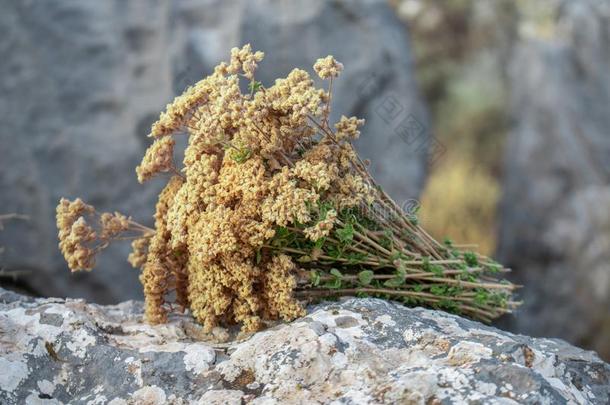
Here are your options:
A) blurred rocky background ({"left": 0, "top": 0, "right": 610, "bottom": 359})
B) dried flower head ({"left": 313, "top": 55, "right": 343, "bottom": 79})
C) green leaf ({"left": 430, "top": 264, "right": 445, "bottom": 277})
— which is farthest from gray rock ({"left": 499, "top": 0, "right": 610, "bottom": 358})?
dried flower head ({"left": 313, "top": 55, "right": 343, "bottom": 79})

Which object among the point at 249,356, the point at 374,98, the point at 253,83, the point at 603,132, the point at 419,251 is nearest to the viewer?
the point at 249,356

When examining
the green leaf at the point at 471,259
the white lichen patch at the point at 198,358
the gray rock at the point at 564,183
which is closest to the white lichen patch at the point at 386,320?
the white lichen patch at the point at 198,358

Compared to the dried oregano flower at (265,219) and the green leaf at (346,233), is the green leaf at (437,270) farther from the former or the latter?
the green leaf at (346,233)

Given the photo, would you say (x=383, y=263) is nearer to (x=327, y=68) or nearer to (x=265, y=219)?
(x=265, y=219)

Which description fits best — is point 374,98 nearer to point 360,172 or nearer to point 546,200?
point 546,200

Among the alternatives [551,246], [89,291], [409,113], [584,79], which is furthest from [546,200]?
[89,291]

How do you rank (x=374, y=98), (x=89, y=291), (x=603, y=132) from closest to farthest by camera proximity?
(x=89, y=291) < (x=374, y=98) < (x=603, y=132)
